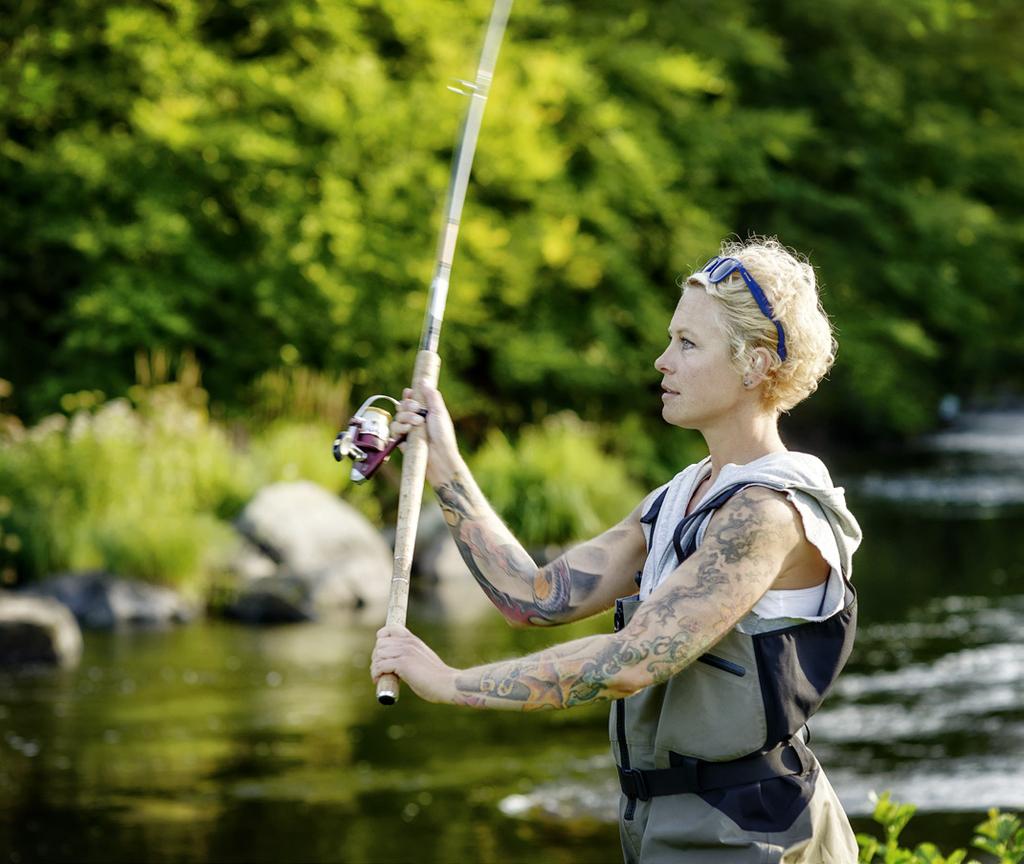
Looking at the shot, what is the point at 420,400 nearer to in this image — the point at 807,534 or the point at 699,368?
the point at 699,368

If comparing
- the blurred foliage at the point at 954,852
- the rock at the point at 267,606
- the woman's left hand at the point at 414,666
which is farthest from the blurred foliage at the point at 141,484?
the woman's left hand at the point at 414,666

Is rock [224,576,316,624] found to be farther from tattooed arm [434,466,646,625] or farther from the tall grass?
tattooed arm [434,466,646,625]

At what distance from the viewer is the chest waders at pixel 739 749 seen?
2.71 metres

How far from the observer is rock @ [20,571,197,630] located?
12297mm

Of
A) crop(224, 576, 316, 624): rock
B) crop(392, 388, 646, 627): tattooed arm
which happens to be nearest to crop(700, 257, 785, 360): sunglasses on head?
crop(392, 388, 646, 627): tattooed arm

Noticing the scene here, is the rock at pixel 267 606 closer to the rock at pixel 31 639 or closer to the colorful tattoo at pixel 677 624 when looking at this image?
the rock at pixel 31 639

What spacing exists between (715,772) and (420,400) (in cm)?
84

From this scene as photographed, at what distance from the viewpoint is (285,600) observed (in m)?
12.7

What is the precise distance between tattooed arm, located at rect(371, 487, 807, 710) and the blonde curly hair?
0.19 meters

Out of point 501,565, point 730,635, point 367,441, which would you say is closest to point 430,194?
point 367,441

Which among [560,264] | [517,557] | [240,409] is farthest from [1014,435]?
[517,557]

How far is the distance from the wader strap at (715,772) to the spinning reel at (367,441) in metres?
0.74

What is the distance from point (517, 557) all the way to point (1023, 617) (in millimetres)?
10165

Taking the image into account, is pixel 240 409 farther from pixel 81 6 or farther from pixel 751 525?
pixel 751 525
